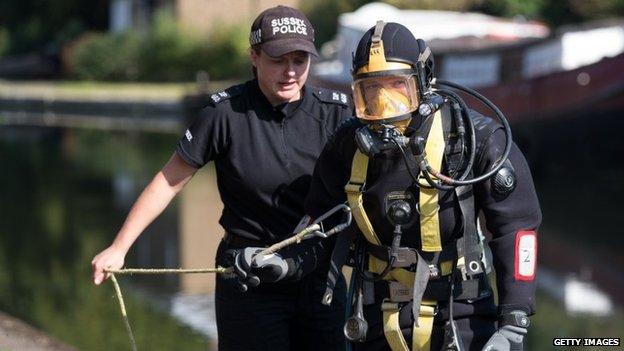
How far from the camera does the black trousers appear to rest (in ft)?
15.9

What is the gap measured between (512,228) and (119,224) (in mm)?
10590

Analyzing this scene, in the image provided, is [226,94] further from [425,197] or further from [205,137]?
[425,197]

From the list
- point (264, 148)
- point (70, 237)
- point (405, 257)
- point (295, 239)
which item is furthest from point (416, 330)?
point (70, 237)

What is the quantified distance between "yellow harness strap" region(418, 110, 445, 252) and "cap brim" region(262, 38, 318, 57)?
857 mm

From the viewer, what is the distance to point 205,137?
15.9 feet

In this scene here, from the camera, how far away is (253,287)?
191 inches

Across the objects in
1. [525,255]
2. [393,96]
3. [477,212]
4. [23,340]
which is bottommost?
[23,340]

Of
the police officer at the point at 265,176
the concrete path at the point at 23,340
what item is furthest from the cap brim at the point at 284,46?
the concrete path at the point at 23,340

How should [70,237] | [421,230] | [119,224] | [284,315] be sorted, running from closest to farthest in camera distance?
[421,230] → [284,315] → [70,237] → [119,224]

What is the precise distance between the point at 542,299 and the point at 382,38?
6278mm

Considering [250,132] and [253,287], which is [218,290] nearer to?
[253,287]

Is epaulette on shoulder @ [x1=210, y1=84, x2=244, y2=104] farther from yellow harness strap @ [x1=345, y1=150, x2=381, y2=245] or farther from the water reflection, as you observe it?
the water reflection

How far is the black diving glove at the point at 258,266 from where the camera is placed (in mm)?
4277

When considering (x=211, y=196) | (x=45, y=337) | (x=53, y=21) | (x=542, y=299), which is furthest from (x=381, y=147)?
(x=53, y=21)
